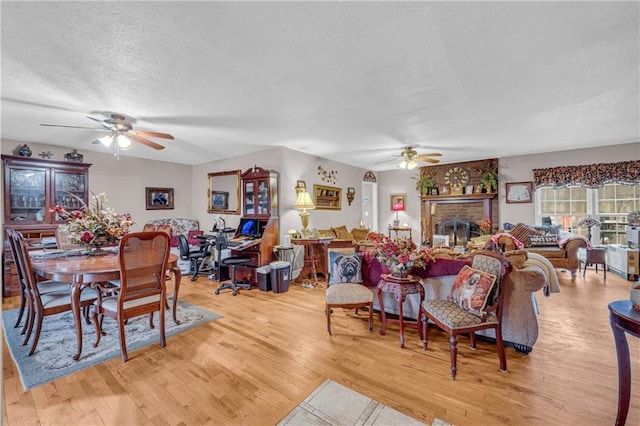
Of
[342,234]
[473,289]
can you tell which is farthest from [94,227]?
[342,234]

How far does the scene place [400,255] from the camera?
2.91 m

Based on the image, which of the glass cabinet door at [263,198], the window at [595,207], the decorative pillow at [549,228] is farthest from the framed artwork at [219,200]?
the window at [595,207]

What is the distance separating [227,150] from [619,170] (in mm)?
7155

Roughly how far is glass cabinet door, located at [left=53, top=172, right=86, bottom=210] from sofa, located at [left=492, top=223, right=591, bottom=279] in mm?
7132

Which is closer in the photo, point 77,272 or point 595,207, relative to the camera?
point 77,272

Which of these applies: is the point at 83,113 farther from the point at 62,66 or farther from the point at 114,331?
the point at 114,331

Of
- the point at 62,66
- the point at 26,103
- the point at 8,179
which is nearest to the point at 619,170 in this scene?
the point at 62,66

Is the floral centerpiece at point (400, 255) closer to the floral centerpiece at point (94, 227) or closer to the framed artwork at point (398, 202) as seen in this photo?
the floral centerpiece at point (94, 227)

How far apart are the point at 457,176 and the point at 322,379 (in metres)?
6.24

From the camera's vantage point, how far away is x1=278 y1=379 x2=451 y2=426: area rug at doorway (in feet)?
6.41

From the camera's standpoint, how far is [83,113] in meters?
3.54

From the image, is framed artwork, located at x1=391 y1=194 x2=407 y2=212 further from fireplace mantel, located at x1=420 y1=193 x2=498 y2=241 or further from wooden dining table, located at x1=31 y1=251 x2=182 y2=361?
wooden dining table, located at x1=31 y1=251 x2=182 y2=361

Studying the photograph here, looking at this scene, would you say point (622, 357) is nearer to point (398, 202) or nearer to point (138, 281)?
point (138, 281)

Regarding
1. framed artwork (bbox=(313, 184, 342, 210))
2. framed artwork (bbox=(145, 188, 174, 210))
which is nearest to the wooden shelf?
framed artwork (bbox=(313, 184, 342, 210))
